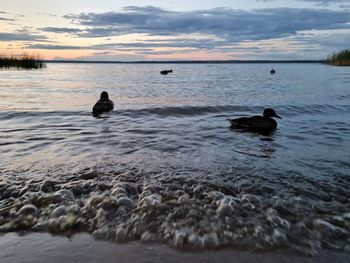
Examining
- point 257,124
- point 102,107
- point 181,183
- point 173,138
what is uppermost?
point 181,183

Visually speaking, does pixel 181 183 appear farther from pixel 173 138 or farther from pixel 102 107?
pixel 102 107

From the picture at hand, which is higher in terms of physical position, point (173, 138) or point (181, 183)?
point (181, 183)

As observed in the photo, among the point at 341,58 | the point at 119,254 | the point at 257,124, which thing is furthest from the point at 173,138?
the point at 341,58

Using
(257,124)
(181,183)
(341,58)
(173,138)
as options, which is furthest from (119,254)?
(341,58)

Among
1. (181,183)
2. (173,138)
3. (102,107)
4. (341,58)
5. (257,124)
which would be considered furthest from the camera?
(341,58)

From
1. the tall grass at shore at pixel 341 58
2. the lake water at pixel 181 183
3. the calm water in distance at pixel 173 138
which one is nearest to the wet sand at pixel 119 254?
the lake water at pixel 181 183

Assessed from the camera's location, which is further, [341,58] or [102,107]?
[341,58]

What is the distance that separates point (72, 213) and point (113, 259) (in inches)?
52.2

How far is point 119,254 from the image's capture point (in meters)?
3.73

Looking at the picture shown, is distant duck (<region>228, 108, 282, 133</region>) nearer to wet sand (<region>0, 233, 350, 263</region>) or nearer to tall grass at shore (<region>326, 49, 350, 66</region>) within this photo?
wet sand (<region>0, 233, 350, 263</region>)

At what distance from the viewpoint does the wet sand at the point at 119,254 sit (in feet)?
11.8

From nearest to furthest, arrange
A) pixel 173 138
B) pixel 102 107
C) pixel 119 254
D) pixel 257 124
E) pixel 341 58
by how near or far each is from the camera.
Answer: pixel 119 254 < pixel 173 138 < pixel 257 124 < pixel 102 107 < pixel 341 58

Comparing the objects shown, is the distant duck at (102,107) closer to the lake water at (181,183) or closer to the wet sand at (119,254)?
the lake water at (181,183)

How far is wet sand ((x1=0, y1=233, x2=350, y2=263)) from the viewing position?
142 inches
